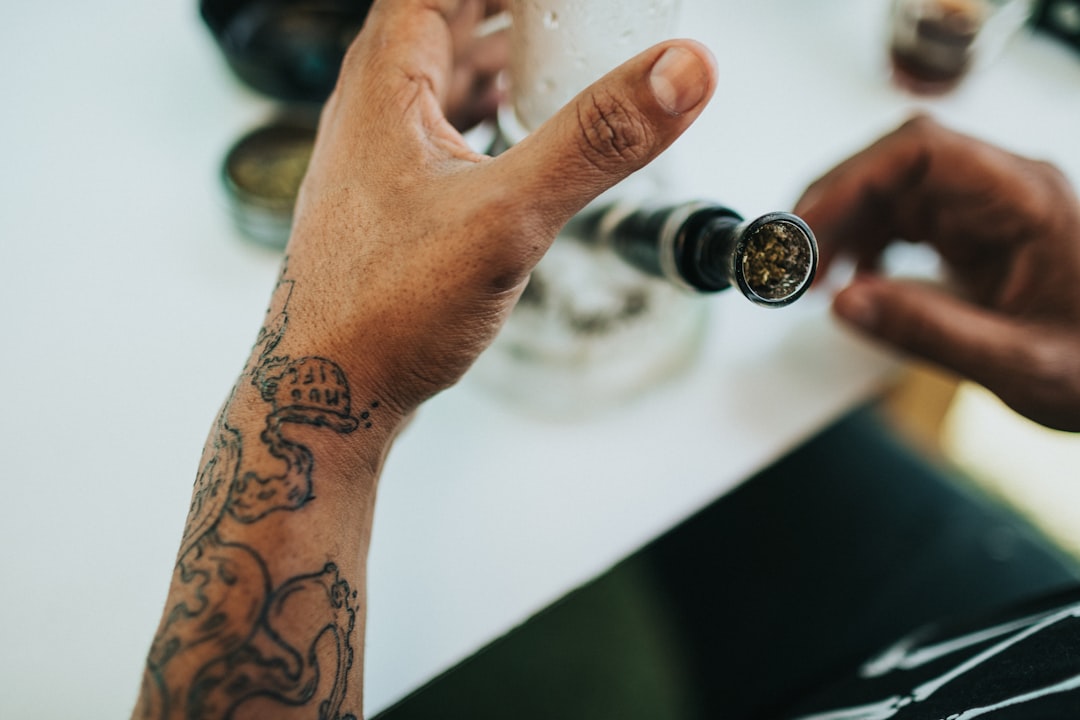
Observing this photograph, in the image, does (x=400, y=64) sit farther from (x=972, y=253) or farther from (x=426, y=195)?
(x=972, y=253)

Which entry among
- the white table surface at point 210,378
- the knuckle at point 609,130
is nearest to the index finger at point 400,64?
the knuckle at point 609,130

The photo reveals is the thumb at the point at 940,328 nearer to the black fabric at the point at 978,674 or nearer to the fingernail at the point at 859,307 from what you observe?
the fingernail at the point at 859,307

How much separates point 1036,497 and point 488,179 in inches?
31.9

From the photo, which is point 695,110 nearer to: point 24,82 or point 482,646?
point 482,646

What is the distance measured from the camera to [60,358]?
1.95ft

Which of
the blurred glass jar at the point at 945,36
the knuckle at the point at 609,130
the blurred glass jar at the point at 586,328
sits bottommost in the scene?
the knuckle at the point at 609,130

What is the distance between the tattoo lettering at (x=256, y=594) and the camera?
1.18 feet

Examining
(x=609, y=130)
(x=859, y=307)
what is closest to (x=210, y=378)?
(x=609, y=130)

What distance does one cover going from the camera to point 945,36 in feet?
2.55

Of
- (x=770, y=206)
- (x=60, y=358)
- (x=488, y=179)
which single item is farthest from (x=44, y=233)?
(x=770, y=206)

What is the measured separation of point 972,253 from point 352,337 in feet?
1.66

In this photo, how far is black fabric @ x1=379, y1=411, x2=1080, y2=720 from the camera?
0.74m

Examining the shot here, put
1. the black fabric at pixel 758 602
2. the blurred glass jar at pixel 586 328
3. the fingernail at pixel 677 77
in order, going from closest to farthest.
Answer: the fingernail at pixel 677 77, the blurred glass jar at pixel 586 328, the black fabric at pixel 758 602

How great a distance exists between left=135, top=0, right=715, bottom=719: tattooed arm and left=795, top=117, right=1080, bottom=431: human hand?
0.29 m
